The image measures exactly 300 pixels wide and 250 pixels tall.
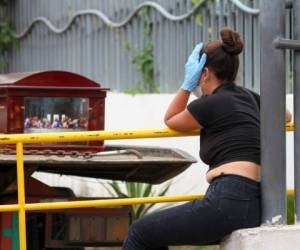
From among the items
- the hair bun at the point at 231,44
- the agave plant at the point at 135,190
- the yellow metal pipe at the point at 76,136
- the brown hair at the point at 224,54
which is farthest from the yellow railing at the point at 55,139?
the agave plant at the point at 135,190

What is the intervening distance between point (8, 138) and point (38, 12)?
6.46m

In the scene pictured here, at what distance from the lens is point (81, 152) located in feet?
18.9

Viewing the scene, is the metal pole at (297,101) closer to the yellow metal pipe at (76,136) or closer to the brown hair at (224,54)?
the brown hair at (224,54)

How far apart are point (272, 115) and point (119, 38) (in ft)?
17.9

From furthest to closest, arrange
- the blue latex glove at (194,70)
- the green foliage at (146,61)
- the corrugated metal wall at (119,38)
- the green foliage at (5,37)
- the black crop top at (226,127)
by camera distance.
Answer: the green foliage at (5,37)
the green foliage at (146,61)
the corrugated metal wall at (119,38)
the blue latex glove at (194,70)
the black crop top at (226,127)

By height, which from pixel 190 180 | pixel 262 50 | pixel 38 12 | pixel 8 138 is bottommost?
pixel 190 180

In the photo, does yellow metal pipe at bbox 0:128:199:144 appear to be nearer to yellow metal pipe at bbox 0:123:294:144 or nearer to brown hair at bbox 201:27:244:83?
yellow metal pipe at bbox 0:123:294:144

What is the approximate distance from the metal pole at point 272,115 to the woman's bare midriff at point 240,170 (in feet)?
0.14

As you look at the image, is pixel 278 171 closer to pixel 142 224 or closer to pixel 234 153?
pixel 234 153

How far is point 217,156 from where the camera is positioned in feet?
14.3

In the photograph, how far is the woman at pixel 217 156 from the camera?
4.25 meters

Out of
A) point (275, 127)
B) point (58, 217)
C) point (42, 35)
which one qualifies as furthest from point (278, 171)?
point (42, 35)

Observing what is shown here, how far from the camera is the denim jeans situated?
4.23 meters

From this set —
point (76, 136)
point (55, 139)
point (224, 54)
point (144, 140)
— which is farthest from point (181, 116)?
point (144, 140)
